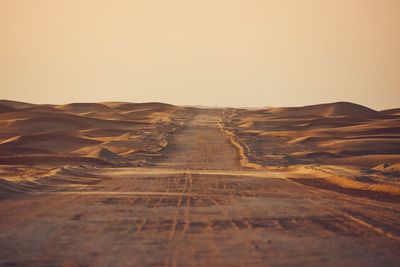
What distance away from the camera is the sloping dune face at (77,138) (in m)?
37.5

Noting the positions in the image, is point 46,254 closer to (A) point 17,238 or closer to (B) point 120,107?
(A) point 17,238

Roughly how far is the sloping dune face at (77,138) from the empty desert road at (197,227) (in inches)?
636

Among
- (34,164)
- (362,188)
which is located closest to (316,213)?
(362,188)

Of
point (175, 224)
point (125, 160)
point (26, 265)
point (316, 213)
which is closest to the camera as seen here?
point (26, 265)

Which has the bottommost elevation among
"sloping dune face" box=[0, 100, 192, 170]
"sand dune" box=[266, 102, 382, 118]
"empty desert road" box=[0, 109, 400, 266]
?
"sloping dune face" box=[0, 100, 192, 170]

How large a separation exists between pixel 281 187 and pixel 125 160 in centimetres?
1688

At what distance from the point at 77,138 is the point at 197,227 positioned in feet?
138

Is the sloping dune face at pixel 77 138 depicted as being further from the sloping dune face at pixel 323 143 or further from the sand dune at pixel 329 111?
the sand dune at pixel 329 111

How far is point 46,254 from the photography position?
33.3 feet

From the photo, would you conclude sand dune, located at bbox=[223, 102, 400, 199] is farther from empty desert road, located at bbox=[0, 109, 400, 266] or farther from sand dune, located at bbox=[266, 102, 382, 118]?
sand dune, located at bbox=[266, 102, 382, 118]

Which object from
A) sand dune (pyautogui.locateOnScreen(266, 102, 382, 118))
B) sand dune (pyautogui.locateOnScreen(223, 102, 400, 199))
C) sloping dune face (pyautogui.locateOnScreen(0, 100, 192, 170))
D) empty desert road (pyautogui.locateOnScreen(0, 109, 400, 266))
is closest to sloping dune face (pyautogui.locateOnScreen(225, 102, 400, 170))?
sand dune (pyautogui.locateOnScreen(223, 102, 400, 199))

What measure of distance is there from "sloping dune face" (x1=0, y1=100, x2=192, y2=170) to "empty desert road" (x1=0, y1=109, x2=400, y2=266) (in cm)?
1617

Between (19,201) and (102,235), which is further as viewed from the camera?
(19,201)

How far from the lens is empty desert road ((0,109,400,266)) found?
32.7 ft
